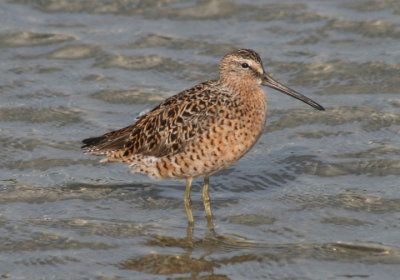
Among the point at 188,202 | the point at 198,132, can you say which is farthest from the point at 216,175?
the point at 198,132

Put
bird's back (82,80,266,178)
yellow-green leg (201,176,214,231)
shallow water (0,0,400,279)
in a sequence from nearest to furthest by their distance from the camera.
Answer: shallow water (0,0,400,279)
bird's back (82,80,266,178)
yellow-green leg (201,176,214,231)

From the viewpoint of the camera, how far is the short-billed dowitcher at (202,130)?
7164mm

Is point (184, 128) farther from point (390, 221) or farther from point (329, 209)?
point (390, 221)

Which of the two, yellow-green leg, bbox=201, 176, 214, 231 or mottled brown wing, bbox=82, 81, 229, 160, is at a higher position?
mottled brown wing, bbox=82, 81, 229, 160

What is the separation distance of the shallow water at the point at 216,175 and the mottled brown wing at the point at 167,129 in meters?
0.48

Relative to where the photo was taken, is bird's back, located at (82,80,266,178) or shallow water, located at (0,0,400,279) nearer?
shallow water, located at (0,0,400,279)

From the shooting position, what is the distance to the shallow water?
22.0ft

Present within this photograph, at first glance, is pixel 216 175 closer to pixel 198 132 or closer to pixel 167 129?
pixel 167 129

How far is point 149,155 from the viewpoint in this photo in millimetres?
7602

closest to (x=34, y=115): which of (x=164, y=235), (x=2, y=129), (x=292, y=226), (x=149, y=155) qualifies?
(x=2, y=129)

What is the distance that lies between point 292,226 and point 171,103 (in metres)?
1.58

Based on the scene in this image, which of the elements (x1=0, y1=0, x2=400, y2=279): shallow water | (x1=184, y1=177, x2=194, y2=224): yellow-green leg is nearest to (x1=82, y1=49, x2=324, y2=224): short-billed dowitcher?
(x1=184, y1=177, x2=194, y2=224): yellow-green leg

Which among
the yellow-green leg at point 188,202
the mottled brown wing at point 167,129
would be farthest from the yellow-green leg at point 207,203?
the mottled brown wing at point 167,129

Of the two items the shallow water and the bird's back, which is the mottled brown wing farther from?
the shallow water
